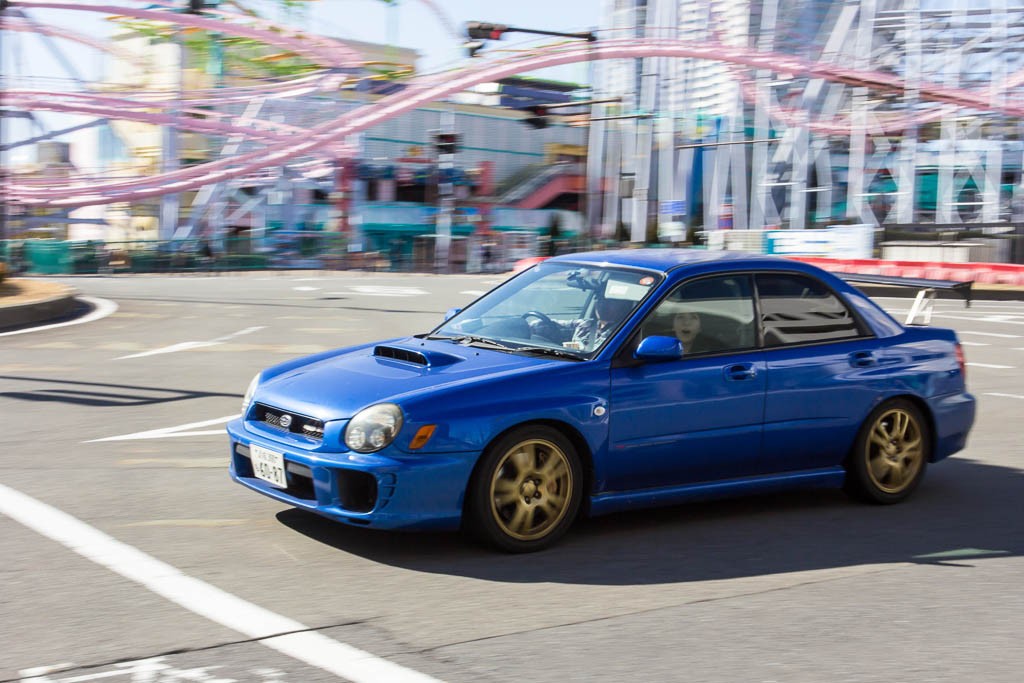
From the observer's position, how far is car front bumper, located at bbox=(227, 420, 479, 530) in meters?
5.27

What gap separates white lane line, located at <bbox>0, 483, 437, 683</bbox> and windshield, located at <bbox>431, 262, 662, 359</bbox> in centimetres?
193

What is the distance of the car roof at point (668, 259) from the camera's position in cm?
649

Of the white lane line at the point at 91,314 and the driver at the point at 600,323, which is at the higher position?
the driver at the point at 600,323

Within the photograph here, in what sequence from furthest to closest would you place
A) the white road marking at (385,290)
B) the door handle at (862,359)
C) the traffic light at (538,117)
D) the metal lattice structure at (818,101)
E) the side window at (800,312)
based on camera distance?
the metal lattice structure at (818,101)
the traffic light at (538,117)
the white road marking at (385,290)
the door handle at (862,359)
the side window at (800,312)

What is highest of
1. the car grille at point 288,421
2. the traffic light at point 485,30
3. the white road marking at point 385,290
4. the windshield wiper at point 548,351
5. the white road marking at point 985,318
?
the traffic light at point 485,30

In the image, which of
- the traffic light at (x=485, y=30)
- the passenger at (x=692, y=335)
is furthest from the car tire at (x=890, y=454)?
the traffic light at (x=485, y=30)

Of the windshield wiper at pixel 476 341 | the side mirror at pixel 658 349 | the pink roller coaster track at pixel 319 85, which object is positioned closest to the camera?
the side mirror at pixel 658 349

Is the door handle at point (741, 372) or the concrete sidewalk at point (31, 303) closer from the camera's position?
the door handle at point (741, 372)

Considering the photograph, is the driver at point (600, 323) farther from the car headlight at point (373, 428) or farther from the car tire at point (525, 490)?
the car headlight at point (373, 428)

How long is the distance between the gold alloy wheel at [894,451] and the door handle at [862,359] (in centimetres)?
31

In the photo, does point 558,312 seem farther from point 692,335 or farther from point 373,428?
point 373,428

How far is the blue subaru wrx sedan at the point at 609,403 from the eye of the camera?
537 cm

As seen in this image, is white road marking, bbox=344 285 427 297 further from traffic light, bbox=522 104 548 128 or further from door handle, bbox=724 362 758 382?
door handle, bbox=724 362 758 382

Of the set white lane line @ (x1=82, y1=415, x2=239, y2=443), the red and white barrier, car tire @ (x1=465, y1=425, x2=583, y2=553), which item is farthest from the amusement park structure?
car tire @ (x1=465, y1=425, x2=583, y2=553)
